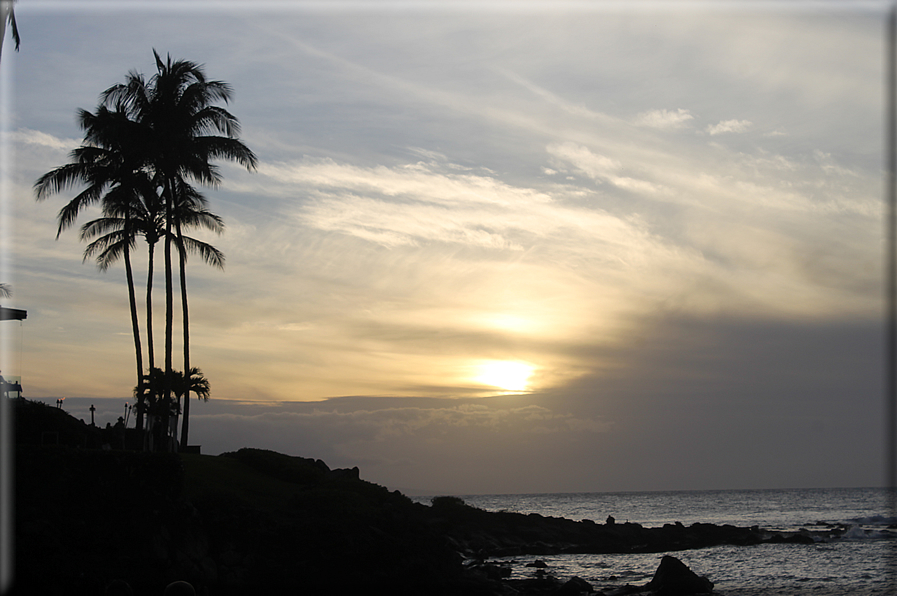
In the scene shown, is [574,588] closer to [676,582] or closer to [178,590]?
[676,582]

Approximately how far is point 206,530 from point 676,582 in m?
19.4

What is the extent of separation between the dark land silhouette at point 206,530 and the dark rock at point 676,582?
71mm

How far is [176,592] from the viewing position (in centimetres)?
516

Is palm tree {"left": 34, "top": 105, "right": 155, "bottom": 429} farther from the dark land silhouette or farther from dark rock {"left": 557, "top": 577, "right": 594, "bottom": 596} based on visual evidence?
dark rock {"left": 557, "top": 577, "right": 594, "bottom": 596}

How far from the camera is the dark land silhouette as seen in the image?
1812 cm

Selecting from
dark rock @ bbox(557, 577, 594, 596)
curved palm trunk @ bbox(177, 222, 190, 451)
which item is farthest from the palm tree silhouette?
dark rock @ bbox(557, 577, 594, 596)

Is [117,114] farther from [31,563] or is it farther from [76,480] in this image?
[31,563]

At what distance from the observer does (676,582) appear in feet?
94.4

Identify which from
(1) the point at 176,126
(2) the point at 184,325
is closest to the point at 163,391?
(2) the point at 184,325

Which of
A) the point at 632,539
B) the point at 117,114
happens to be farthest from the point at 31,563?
the point at 632,539

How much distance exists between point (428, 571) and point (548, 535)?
28.5 meters

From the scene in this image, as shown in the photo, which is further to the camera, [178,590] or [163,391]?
[163,391]

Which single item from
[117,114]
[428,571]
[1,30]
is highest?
[117,114]

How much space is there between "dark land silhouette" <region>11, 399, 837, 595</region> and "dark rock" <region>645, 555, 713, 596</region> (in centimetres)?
7
